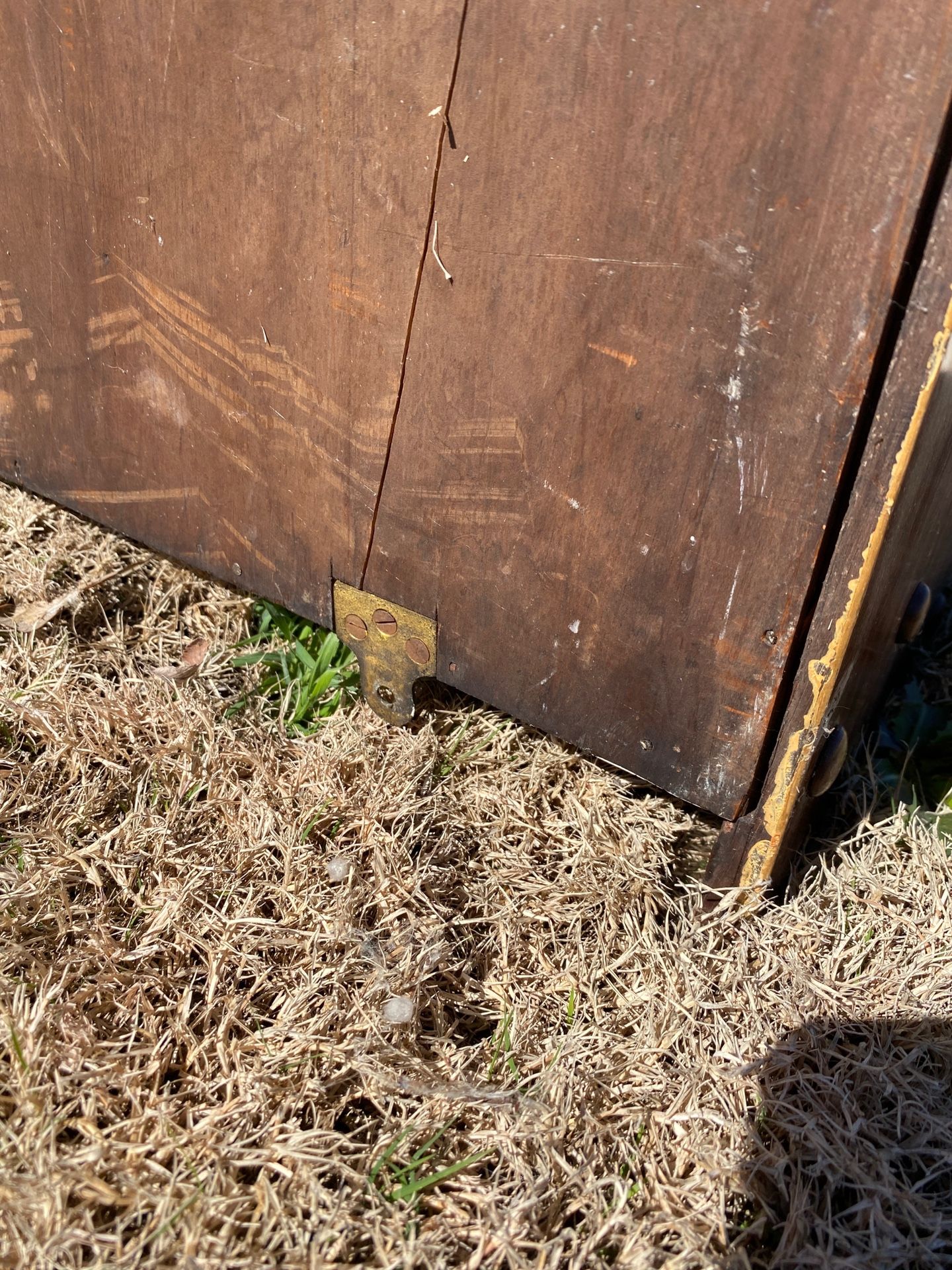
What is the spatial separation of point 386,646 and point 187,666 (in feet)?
1.41

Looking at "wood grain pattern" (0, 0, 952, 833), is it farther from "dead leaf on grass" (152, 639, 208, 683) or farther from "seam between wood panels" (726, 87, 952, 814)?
"dead leaf on grass" (152, 639, 208, 683)

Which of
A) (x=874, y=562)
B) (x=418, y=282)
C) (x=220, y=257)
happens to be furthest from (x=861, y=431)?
(x=220, y=257)

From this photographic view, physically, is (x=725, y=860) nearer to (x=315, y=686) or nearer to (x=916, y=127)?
(x=315, y=686)

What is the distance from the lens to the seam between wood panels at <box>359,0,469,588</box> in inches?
47.9

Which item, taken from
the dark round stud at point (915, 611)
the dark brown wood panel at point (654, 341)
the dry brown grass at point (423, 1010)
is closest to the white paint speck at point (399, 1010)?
the dry brown grass at point (423, 1010)

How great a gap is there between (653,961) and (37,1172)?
2.63 ft

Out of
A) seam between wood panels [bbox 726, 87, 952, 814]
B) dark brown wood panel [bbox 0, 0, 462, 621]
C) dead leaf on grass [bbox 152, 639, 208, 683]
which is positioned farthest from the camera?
dead leaf on grass [bbox 152, 639, 208, 683]

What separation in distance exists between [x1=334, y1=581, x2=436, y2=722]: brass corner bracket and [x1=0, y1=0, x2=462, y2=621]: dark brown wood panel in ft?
0.19

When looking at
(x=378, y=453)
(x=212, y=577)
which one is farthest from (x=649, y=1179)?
(x=212, y=577)

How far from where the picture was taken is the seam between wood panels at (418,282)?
122 centimetres

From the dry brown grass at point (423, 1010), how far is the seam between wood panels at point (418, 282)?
0.38 meters

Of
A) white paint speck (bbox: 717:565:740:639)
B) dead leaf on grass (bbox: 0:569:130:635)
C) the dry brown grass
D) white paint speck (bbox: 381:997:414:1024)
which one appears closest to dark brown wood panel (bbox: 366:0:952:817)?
white paint speck (bbox: 717:565:740:639)

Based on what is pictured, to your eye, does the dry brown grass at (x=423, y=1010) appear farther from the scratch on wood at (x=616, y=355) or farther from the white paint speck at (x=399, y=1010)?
the scratch on wood at (x=616, y=355)

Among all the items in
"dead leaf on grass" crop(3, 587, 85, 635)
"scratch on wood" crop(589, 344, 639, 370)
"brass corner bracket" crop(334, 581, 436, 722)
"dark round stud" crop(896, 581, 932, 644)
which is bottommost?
"dead leaf on grass" crop(3, 587, 85, 635)
